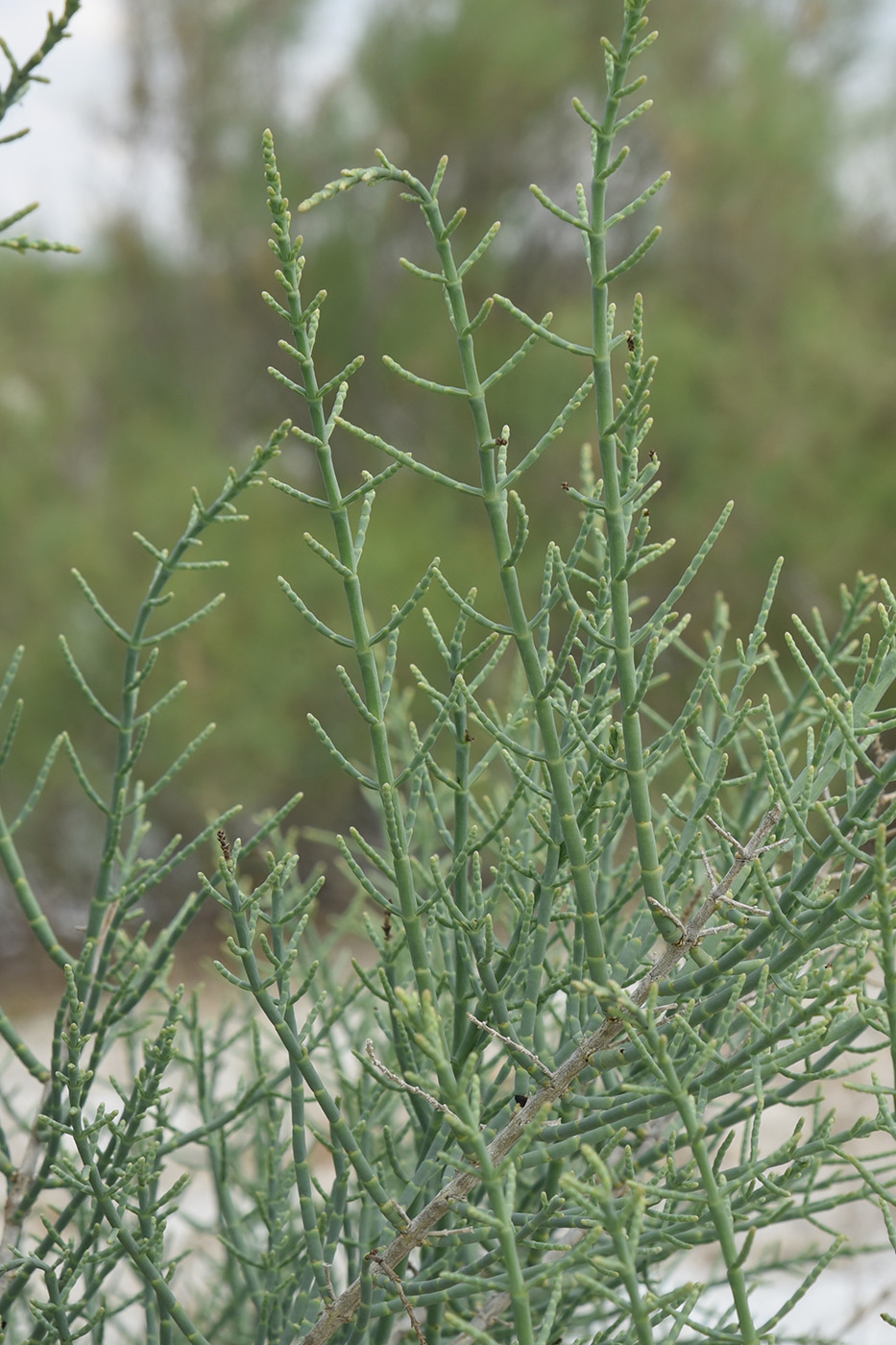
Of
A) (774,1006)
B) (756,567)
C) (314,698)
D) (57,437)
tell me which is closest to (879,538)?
(756,567)

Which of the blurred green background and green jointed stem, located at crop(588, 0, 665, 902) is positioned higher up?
the blurred green background

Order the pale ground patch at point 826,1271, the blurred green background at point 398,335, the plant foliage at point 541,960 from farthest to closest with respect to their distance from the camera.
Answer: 1. the blurred green background at point 398,335
2. the pale ground patch at point 826,1271
3. the plant foliage at point 541,960

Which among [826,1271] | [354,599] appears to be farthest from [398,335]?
[354,599]

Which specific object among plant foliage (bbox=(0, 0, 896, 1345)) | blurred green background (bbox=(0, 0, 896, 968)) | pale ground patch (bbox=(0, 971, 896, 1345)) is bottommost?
plant foliage (bbox=(0, 0, 896, 1345))

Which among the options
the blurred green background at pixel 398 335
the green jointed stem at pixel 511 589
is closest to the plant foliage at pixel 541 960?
the green jointed stem at pixel 511 589

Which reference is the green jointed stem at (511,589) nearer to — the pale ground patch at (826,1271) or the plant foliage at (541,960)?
the plant foliage at (541,960)

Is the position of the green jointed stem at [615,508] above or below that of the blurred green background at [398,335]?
below

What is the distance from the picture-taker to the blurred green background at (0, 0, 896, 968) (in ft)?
8.44

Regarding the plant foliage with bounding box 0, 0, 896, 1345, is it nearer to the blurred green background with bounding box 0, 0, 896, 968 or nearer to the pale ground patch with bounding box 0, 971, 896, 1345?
the pale ground patch with bounding box 0, 971, 896, 1345

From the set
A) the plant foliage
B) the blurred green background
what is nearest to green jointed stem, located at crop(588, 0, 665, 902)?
the plant foliage

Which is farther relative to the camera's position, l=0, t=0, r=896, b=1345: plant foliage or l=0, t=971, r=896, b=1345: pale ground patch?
l=0, t=971, r=896, b=1345: pale ground patch

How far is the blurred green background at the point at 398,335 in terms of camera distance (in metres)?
2.57

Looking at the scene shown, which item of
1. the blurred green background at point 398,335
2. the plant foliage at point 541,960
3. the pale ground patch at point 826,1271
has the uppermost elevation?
the blurred green background at point 398,335

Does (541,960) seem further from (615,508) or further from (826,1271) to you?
(826,1271)
